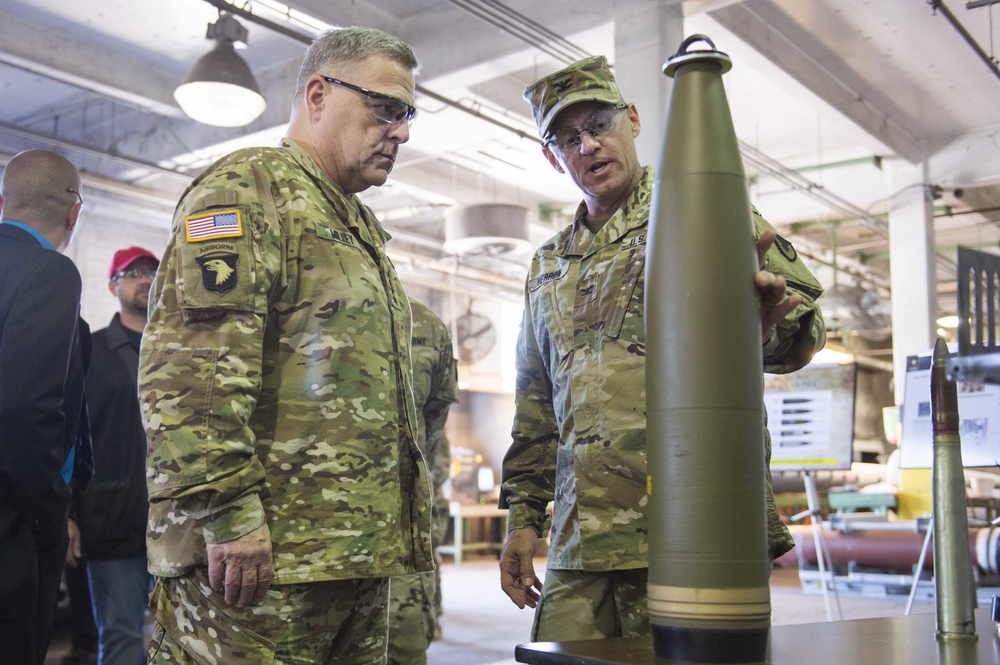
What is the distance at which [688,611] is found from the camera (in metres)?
1.06

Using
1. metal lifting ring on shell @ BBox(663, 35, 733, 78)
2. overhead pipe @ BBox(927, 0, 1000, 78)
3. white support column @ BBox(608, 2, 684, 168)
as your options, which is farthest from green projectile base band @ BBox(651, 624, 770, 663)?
overhead pipe @ BBox(927, 0, 1000, 78)

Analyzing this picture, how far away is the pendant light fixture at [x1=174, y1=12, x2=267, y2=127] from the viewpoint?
17.9 feet

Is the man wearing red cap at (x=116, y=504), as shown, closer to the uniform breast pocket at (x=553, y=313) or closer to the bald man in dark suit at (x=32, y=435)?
the bald man in dark suit at (x=32, y=435)

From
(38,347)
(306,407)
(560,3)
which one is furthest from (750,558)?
(560,3)

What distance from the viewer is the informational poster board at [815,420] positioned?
5.44 metres

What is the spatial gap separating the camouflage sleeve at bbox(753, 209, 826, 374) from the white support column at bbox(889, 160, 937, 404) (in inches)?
310

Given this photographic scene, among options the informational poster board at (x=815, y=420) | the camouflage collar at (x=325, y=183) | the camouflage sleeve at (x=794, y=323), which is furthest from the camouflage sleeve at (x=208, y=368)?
the informational poster board at (x=815, y=420)

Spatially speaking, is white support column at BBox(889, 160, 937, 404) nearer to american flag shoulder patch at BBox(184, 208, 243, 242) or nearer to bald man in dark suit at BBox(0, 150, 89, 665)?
bald man in dark suit at BBox(0, 150, 89, 665)

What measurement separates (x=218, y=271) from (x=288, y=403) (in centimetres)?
25

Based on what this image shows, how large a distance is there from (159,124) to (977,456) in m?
7.20

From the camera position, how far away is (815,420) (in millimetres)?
5602

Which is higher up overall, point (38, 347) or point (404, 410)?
point (38, 347)

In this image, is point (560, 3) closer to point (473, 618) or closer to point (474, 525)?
point (473, 618)

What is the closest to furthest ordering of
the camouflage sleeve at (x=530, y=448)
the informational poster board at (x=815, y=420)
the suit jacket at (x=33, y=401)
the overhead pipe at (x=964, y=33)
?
the camouflage sleeve at (x=530, y=448)
the suit jacket at (x=33, y=401)
the informational poster board at (x=815, y=420)
the overhead pipe at (x=964, y=33)
